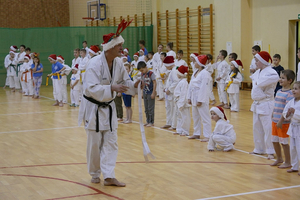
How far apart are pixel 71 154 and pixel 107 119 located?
7.60 ft

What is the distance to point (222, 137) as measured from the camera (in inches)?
295

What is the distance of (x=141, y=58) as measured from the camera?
705 inches

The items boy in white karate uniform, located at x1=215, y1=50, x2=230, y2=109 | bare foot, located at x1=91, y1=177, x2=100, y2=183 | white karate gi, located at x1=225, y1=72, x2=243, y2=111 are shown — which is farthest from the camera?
boy in white karate uniform, located at x1=215, y1=50, x2=230, y2=109

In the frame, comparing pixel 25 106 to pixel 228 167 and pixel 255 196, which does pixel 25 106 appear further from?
pixel 255 196

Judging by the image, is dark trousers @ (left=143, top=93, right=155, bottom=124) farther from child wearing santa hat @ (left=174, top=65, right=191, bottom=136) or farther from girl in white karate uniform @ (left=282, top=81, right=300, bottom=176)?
girl in white karate uniform @ (left=282, top=81, right=300, bottom=176)

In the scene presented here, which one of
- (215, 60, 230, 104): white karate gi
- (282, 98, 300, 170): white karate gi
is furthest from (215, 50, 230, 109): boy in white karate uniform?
(282, 98, 300, 170): white karate gi

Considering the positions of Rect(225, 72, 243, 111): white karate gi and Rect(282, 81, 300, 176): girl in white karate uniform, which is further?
Rect(225, 72, 243, 111): white karate gi

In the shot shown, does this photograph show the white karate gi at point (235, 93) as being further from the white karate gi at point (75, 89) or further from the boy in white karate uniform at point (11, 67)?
the boy in white karate uniform at point (11, 67)

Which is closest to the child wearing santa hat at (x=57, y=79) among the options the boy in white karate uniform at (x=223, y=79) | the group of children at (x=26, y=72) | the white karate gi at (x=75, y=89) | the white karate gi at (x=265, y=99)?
the white karate gi at (x=75, y=89)

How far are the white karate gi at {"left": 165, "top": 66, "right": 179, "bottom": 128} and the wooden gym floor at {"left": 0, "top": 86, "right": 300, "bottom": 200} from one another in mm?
405

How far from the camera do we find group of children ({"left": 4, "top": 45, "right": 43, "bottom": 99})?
16094 mm

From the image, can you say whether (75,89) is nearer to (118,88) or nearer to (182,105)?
(182,105)

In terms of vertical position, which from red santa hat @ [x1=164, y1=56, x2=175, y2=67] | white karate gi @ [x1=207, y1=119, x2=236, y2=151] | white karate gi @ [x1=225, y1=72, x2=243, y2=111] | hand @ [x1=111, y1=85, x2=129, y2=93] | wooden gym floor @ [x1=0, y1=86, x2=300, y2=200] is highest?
red santa hat @ [x1=164, y1=56, x2=175, y2=67]

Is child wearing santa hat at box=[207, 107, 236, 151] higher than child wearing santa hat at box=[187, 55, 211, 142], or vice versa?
child wearing santa hat at box=[187, 55, 211, 142]
